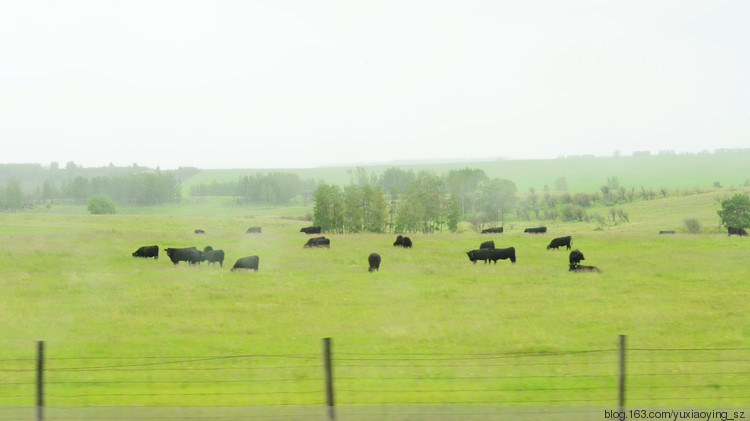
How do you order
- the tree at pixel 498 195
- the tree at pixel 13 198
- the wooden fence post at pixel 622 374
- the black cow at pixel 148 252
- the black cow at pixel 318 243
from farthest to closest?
the tree at pixel 13 198 < the tree at pixel 498 195 < the black cow at pixel 318 243 < the black cow at pixel 148 252 < the wooden fence post at pixel 622 374

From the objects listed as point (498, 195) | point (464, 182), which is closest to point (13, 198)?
point (464, 182)

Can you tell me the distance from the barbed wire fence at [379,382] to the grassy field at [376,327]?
6cm

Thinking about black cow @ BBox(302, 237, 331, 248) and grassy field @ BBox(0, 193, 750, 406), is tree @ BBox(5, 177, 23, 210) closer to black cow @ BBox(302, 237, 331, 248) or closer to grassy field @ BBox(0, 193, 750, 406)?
grassy field @ BBox(0, 193, 750, 406)

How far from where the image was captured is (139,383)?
11.5 metres

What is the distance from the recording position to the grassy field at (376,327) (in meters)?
11.1

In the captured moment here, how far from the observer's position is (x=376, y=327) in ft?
56.6

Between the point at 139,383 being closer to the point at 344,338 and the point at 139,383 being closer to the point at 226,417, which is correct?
the point at 226,417

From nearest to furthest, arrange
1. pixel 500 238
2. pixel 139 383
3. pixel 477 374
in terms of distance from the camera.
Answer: pixel 139 383 → pixel 477 374 → pixel 500 238

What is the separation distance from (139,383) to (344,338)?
6.01 metres

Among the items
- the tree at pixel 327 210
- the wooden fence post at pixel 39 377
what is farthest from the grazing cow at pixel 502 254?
the tree at pixel 327 210

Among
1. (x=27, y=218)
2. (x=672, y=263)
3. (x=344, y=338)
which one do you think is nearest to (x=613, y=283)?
(x=672, y=263)

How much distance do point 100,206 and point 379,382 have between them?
129767 mm

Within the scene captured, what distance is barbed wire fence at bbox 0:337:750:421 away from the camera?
32.4 ft

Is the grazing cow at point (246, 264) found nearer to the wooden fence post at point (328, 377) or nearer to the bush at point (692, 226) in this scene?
the wooden fence post at point (328, 377)
